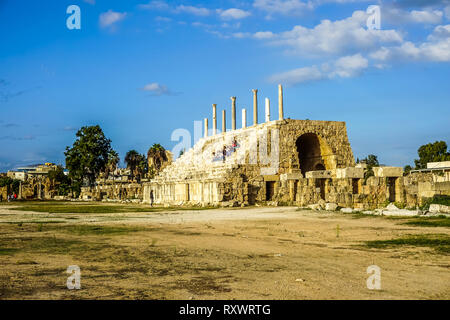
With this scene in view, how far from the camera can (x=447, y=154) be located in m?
69.8

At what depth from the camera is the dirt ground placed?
5.89 meters

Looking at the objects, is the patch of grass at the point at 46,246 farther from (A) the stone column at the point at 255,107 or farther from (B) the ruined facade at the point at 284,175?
(A) the stone column at the point at 255,107

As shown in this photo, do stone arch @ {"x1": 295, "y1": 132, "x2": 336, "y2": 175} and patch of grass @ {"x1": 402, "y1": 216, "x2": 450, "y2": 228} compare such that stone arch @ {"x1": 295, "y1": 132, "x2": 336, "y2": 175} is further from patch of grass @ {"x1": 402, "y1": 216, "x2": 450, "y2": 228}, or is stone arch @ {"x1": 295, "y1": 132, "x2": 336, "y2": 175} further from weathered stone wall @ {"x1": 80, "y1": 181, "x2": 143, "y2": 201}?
patch of grass @ {"x1": 402, "y1": 216, "x2": 450, "y2": 228}

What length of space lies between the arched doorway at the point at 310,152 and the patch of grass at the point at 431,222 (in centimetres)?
2498

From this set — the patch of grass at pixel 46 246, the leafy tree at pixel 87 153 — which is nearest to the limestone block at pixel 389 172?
the patch of grass at pixel 46 246

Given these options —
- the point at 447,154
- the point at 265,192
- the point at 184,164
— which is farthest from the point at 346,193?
the point at 447,154

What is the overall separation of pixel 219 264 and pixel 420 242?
529 centimetres

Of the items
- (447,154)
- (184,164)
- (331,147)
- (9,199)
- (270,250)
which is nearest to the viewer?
(270,250)

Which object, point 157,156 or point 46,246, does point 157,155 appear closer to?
point 157,156

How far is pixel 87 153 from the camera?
62500 millimetres

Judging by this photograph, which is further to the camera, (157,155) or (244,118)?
Answer: (157,155)

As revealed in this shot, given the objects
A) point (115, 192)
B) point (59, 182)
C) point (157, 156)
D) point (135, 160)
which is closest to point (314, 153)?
point (115, 192)

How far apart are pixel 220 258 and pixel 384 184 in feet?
55.6
